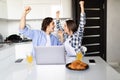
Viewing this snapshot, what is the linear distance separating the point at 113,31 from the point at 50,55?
3.17m

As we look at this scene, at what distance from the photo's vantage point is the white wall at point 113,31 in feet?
14.9

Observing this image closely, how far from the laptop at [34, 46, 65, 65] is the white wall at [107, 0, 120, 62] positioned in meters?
3.03

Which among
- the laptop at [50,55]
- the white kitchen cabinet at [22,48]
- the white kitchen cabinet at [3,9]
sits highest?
the white kitchen cabinet at [3,9]

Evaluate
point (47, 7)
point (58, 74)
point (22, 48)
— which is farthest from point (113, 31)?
point (58, 74)

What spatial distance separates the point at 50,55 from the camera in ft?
5.94

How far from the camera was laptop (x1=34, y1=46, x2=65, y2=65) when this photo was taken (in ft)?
5.89

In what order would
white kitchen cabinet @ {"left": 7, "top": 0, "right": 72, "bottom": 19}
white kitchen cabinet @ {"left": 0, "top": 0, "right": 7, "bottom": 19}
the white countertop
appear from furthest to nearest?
white kitchen cabinet @ {"left": 7, "top": 0, "right": 72, "bottom": 19}, white kitchen cabinet @ {"left": 0, "top": 0, "right": 7, "bottom": 19}, the white countertop

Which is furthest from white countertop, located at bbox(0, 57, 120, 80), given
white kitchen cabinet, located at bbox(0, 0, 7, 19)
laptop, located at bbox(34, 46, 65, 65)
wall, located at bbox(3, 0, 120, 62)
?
wall, located at bbox(3, 0, 120, 62)

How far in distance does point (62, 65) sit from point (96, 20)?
8.91 feet

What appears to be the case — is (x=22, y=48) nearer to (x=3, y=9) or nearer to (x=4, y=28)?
(x=4, y=28)

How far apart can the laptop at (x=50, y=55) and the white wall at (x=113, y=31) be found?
3029 mm

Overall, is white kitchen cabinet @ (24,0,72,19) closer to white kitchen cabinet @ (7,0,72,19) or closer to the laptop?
white kitchen cabinet @ (7,0,72,19)

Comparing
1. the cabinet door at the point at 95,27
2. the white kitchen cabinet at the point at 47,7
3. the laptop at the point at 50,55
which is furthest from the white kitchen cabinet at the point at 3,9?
the laptop at the point at 50,55

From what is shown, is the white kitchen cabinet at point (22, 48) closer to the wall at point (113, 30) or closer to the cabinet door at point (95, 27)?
the cabinet door at point (95, 27)
